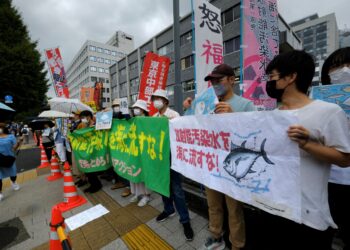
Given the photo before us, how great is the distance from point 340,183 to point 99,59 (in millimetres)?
64891

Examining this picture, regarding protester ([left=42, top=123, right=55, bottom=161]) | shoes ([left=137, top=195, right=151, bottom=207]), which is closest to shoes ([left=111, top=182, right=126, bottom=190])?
shoes ([left=137, top=195, right=151, bottom=207])

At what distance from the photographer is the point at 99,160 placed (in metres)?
4.23

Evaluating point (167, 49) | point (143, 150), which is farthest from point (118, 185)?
point (167, 49)

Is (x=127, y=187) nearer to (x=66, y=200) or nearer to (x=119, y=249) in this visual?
(x=66, y=200)

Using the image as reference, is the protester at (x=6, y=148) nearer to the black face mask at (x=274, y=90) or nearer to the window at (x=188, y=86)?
the black face mask at (x=274, y=90)

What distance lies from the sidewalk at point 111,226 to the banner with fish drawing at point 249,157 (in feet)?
3.56

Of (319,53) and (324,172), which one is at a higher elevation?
(319,53)

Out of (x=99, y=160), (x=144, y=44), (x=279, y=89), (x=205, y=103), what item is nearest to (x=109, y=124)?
(x=99, y=160)

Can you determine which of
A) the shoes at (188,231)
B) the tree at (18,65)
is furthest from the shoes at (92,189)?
the tree at (18,65)

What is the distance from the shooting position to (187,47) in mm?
23328

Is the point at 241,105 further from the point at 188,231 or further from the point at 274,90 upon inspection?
the point at 188,231

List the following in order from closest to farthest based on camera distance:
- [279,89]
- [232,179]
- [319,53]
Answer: [279,89]
[232,179]
[319,53]

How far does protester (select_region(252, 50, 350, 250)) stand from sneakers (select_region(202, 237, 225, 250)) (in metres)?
1.03

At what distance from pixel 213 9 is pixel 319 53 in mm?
85676
